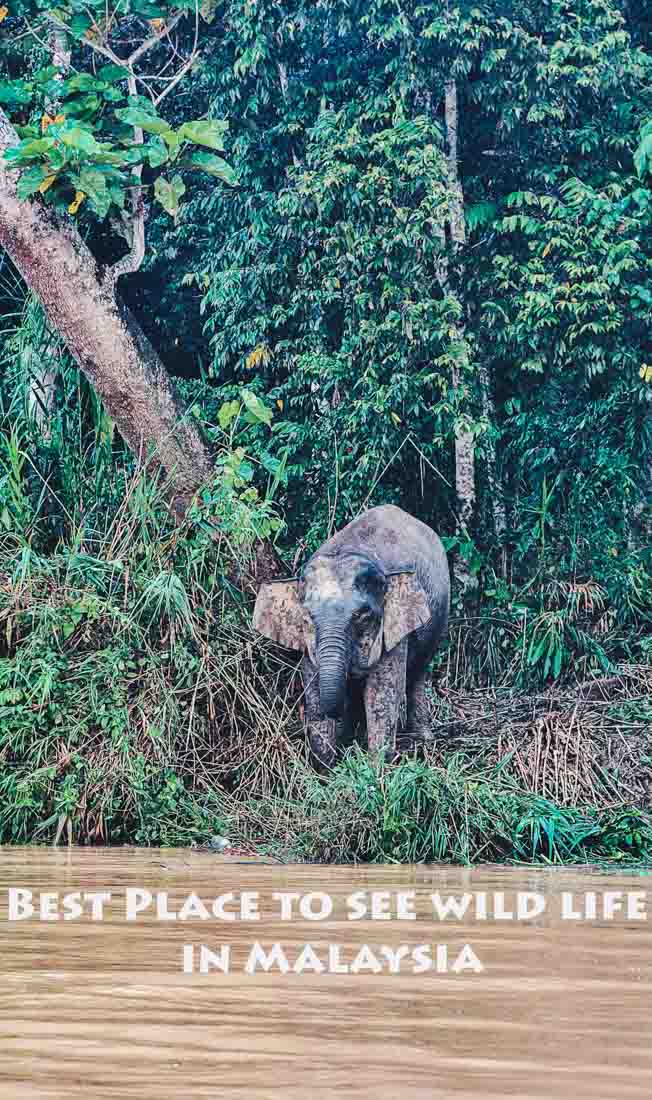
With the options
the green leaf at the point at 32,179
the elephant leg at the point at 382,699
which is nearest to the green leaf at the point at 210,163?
the green leaf at the point at 32,179

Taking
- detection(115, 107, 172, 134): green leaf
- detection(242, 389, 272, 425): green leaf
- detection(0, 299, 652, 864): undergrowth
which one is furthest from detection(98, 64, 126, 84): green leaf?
detection(242, 389, 272, 425): green leaf

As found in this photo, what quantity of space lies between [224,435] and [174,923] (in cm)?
777

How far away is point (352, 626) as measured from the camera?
9258 mm

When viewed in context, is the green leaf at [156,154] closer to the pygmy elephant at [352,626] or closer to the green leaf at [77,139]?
the green leaf at [77,139]

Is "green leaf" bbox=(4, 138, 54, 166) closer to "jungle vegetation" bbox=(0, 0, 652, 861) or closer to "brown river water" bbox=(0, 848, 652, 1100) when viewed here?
"jungle vegetation" bbox=(0, 0, 652, 861)

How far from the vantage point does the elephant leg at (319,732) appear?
923 centimetres

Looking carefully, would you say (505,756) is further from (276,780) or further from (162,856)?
(162,856)

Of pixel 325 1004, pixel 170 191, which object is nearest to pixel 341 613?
pixel 170 191

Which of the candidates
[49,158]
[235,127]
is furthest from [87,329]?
[235,127]

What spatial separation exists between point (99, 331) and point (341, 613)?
3.03m

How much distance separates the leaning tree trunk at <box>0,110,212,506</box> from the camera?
35.7 feet

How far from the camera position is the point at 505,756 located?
927 centimetres

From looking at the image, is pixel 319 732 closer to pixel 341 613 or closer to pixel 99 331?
pixel 341 613

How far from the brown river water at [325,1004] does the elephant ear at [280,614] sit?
13.3ft
